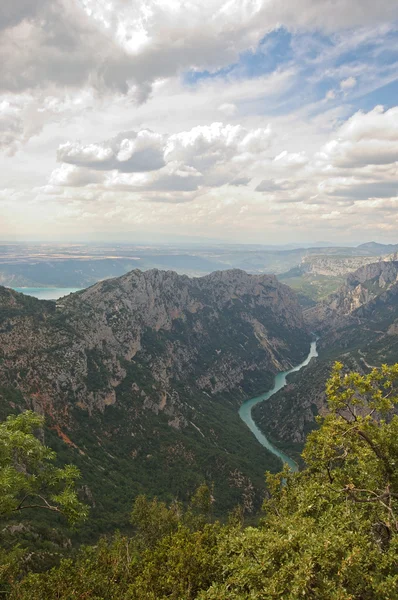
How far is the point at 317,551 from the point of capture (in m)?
18.6

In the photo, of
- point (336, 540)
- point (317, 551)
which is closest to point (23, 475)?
point (317, 551)

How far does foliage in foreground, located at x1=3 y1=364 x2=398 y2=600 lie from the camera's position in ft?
59.8

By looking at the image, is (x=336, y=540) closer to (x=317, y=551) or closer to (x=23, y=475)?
(x=317, y=551)

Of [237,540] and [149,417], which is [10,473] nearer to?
[237,540]

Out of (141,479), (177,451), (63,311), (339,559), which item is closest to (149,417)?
(177,451)

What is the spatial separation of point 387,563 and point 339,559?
2868 mm

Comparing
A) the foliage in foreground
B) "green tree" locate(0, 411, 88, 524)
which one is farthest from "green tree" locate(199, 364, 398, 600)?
"green tree" locate(0, 411, 88, 524)

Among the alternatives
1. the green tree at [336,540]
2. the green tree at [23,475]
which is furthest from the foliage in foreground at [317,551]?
the green tree at [23,475]

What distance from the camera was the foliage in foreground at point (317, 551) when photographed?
18.2m

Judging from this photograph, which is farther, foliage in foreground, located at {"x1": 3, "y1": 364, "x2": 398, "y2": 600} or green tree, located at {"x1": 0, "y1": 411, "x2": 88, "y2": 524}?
green tree, located at {"x1": 0, "y1": 411, "x2": 88, "y2": 524}

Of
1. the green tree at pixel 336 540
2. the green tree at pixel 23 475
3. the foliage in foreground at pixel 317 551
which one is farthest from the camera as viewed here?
the green tree at pixel 23 475

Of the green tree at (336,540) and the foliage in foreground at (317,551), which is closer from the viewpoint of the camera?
the green tree at (336,540)

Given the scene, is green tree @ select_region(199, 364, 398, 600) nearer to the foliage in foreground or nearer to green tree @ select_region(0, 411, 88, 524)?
the foliage in foreground

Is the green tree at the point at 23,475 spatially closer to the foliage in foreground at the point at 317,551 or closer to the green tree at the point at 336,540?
the foliage in foreground at the point at 317,551
